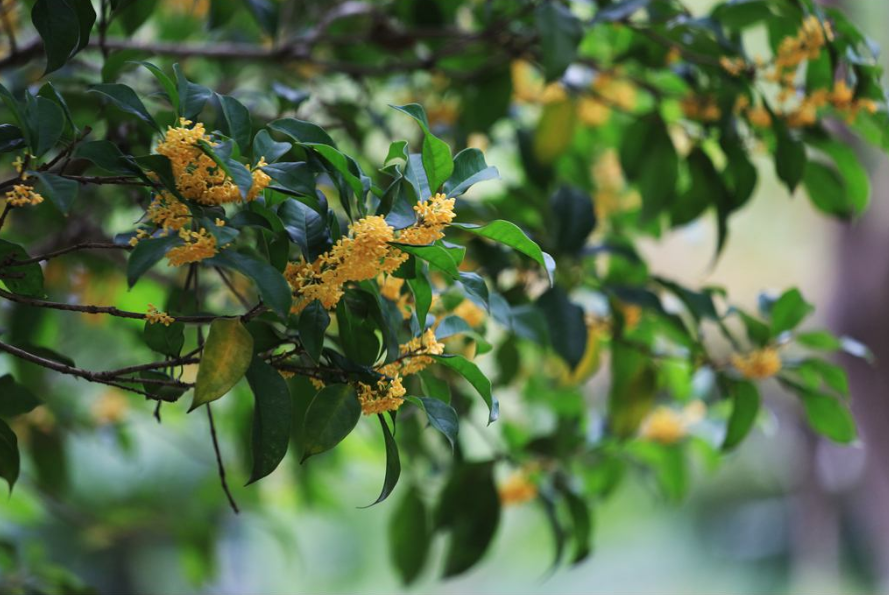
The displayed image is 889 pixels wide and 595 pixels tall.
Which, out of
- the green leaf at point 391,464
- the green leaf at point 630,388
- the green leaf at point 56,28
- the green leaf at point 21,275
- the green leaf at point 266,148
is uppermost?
the green leaf at point 56,28

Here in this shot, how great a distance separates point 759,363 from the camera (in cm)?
74

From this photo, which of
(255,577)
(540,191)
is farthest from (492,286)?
(255,577)

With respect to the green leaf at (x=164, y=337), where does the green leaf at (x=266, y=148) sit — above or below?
above

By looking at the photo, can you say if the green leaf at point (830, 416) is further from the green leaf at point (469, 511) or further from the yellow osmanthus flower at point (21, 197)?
the yellow osmanthus flower at point (21, 197)

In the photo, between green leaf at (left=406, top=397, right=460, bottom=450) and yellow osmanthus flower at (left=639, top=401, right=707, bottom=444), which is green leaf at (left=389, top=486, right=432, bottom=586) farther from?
green leaf at (left=406, top=397, right=460, bottom=450)

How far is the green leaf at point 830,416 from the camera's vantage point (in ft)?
2.42

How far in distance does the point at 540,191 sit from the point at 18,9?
2.20 ft

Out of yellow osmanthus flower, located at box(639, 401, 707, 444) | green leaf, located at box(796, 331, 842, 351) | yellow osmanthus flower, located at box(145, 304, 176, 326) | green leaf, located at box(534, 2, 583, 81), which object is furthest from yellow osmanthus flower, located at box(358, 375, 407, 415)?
yellow osmanthus flower, located at box(639, 401, 707, 444)

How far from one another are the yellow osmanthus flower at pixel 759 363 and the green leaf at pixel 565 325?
14 centimetres

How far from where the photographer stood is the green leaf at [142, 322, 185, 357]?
462 mm

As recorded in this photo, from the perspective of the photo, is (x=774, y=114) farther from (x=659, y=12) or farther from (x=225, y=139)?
(x=225, y=139)

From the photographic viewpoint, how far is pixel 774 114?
71 cm

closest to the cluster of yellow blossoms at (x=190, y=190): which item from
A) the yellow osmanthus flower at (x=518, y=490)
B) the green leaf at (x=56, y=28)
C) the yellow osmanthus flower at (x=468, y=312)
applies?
the green leaf at (x=56, y=28)

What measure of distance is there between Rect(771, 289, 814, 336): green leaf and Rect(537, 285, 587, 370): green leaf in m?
0.17
